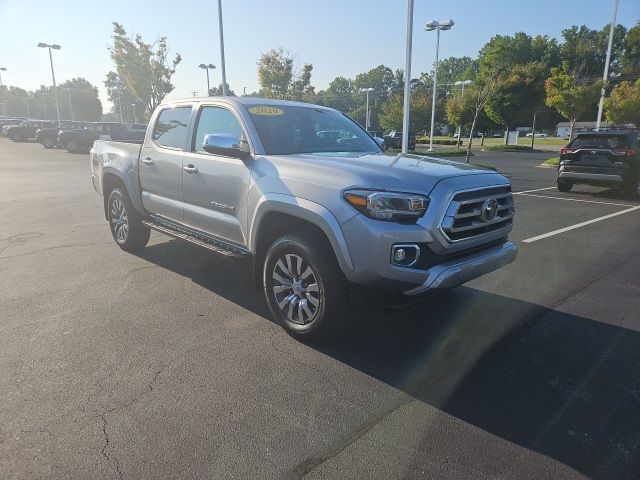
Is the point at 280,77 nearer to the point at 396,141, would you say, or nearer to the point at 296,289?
the point at 396,141

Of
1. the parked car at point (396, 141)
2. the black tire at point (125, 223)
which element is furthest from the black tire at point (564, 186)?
the parked car at point (396, 141)

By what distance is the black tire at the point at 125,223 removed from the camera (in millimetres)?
6070

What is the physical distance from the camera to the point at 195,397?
9.90 ft

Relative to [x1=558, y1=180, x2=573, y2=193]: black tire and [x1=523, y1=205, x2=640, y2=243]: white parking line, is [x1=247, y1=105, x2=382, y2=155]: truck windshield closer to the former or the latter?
[x1=523, y1=205, x2=640, y2=243]: white parking line

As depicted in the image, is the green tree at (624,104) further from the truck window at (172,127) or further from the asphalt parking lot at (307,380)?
the truck window at (172,127)

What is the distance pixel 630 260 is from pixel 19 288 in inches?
297

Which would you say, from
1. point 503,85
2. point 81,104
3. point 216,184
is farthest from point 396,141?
point 81,104

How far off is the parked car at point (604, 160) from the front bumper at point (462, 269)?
30.4 feet

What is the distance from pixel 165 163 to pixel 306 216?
247cm

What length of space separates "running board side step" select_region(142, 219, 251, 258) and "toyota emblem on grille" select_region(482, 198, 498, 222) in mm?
2060

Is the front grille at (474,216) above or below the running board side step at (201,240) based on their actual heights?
above

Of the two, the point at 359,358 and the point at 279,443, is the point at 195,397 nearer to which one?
the point at 279,443

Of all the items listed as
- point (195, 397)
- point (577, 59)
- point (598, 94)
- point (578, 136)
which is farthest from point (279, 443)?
point (577, 59)

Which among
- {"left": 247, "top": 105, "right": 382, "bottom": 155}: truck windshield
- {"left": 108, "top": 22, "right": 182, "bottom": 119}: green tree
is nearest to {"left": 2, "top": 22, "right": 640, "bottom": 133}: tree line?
{"left": 108, "top": 22, "right": 182, "bottom": 119}: green tree
